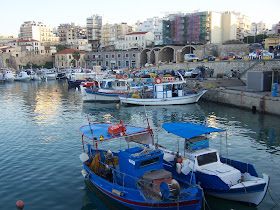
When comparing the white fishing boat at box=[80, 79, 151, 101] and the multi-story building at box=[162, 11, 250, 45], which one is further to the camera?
the multi-story building at box=[162, 11, 250, 45]

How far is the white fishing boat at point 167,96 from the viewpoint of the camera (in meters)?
30.7

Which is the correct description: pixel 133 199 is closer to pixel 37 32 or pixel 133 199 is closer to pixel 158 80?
pixel 158 80

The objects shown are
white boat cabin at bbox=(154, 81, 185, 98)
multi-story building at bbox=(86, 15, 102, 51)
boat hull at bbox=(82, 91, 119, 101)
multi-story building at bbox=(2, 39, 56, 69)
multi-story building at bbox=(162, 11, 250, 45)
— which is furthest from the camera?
multi-story building at bbox=(86, 15, 102, 51)

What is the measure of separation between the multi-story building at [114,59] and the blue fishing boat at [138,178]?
2604 inches

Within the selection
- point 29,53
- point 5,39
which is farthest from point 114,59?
point 5,39

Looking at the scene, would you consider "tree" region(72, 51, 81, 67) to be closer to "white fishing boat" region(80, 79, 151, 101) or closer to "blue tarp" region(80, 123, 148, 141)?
"white fishing boat" region(80, 79, 151, 101)

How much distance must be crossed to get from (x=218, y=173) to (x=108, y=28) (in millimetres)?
101772

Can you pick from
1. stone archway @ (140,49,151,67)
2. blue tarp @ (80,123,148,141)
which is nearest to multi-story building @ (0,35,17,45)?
stone archway @ (140,49,151,67)

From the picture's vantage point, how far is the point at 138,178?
10.1m

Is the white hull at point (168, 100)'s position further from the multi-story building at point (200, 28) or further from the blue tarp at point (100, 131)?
the multi-story building at point (200, 28)

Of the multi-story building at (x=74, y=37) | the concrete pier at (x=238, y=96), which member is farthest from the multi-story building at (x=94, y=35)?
the concrete pier at (x=238, y=96)

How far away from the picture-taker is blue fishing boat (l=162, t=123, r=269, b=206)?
10.2 m

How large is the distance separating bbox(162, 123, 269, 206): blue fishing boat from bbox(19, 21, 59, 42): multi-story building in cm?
12140

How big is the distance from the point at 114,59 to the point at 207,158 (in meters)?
73.3
